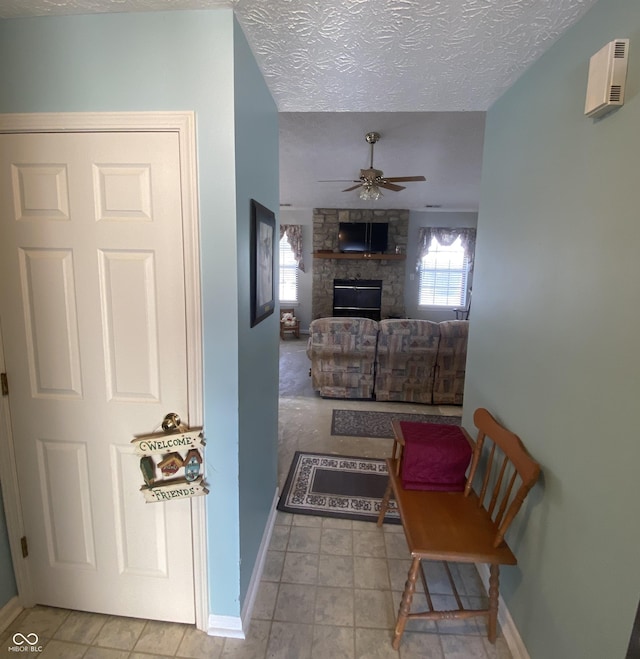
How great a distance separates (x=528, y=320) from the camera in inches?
57.2

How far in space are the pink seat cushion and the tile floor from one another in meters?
0.48

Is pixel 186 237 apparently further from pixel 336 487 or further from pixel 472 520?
pixel 336 487

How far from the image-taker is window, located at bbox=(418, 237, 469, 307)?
290 inches

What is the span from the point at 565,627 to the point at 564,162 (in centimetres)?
148

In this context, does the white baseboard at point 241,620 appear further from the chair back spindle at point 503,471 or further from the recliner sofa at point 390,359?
the recliner sofa at point 390,359

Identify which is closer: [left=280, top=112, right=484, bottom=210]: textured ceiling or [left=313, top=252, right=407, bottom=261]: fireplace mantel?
[left=280, top=112, right=484, bottom=210]: textured ceiling

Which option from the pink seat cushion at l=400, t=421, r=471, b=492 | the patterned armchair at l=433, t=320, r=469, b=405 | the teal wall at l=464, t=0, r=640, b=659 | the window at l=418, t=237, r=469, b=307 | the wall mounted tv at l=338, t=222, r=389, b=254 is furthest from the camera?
the window at l=418, t=237, r=469, b=307

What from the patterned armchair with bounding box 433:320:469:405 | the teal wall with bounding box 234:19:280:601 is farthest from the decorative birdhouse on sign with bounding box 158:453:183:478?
the patterned armchair with bounding box 433:320:469:405

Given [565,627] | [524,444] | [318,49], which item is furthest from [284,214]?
[565,627]

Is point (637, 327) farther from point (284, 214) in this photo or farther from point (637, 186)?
point (284, 214)

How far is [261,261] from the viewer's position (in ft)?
5.30

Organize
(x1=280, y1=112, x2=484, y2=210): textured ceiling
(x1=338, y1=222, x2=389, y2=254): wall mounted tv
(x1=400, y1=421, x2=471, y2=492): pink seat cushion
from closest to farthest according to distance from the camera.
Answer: (x1=400, y1=421, x2=471, y2=492): pink seat cushion → (x1=280, y1=112, x2=484, y2=210): textured ceiling → (x1=338, y1=222, x2=389, y2=254): wall mounted tv

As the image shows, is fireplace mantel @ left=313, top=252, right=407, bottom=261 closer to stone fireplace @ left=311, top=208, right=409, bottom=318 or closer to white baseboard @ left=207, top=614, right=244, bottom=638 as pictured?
stone fireplace @ left=311, top=208, right=409, bottom=318

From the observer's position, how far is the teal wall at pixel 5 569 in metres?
1.49
